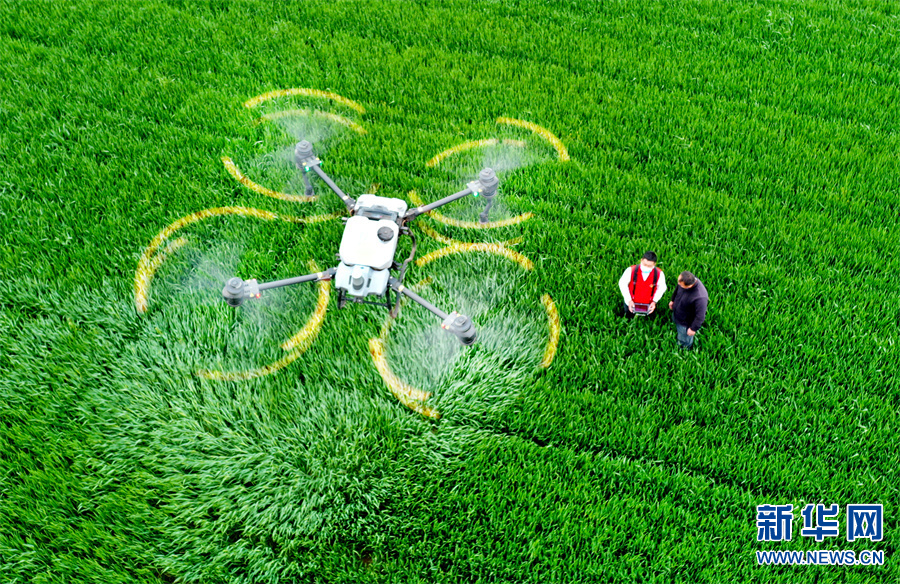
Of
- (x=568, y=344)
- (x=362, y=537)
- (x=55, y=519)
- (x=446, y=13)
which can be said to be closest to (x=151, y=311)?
(x=55, y=519)

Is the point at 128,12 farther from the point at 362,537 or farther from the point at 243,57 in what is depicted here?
the point at 362,537

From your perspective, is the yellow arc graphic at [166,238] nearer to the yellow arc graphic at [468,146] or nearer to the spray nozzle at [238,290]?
the yellow arc graphic at [468,146]

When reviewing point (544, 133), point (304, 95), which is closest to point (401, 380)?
point (544, 133)

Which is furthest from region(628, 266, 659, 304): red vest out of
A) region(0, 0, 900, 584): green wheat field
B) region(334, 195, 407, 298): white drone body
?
region(334, 195, 407, 298): white drone body

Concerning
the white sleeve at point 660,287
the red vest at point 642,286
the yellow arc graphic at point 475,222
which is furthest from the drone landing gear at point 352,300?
the white sleeve at point 660,287

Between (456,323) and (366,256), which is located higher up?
(366,256)

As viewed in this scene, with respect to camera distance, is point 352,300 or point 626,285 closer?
point 352,300

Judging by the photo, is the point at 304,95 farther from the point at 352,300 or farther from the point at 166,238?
the point at 352,300
